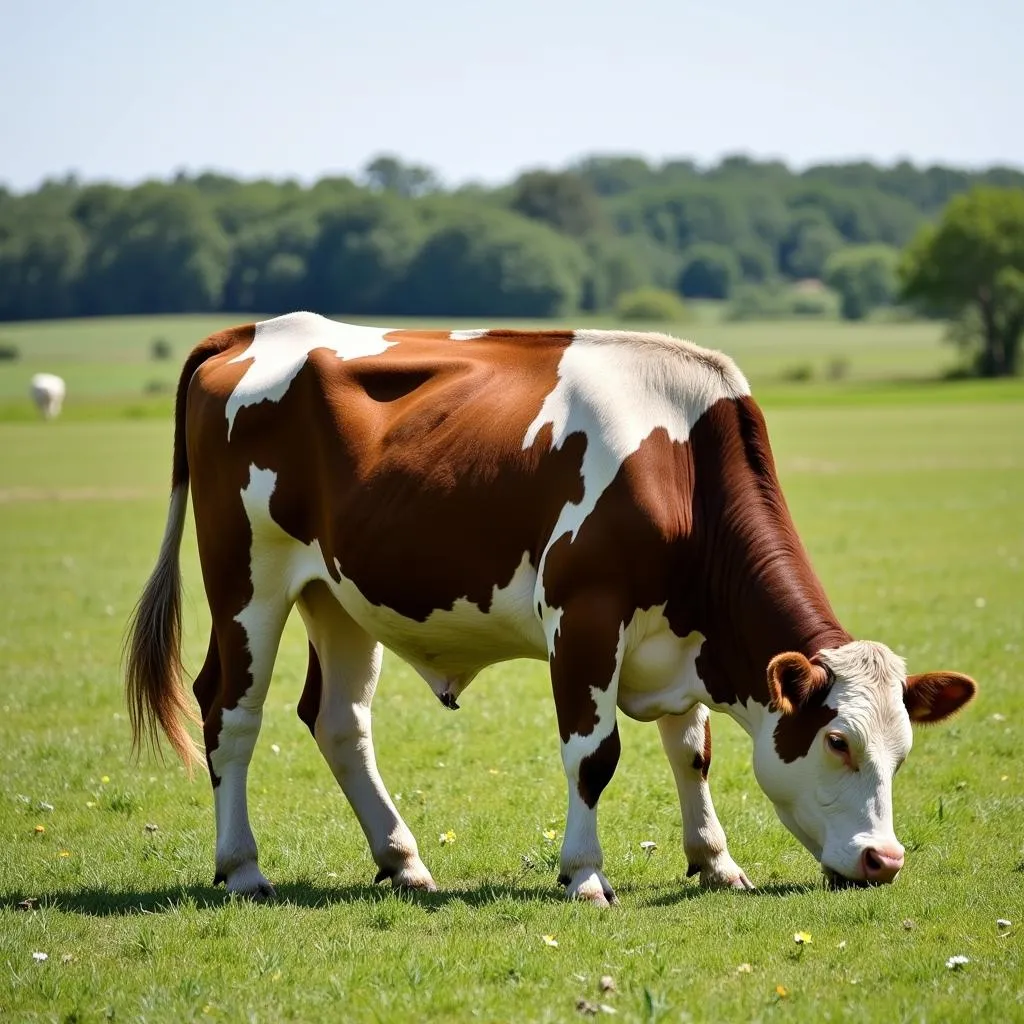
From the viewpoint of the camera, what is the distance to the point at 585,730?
7.32 meters

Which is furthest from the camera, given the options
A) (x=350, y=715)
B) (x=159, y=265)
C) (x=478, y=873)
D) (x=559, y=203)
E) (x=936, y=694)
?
(x=559, y=203)

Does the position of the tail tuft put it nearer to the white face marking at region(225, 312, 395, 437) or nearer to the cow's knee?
the white face marking at region(225, 312, 395, 437)

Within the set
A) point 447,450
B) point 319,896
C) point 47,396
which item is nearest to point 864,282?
point 47,396

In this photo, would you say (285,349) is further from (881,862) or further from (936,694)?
(881,862)

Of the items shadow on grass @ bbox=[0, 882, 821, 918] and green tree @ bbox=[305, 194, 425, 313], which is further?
green tree @ bbox=[305, 194, 425, 313]

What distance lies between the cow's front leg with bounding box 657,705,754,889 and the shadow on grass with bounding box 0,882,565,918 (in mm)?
759

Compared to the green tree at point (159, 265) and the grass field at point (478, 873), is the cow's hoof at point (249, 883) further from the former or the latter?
the green tree at point (159, 265)

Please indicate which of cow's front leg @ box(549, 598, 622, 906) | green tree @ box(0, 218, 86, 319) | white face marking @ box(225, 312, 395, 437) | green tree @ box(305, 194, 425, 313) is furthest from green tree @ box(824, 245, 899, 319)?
cow's front leg @ box(549, 598, 622, 906)

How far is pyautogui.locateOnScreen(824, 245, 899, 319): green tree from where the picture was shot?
6083 inches

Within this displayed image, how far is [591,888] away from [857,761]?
1362mm

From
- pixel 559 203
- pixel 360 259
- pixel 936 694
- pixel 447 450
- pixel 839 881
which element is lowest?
pixel 839 881

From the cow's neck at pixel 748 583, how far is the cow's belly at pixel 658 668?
0.25 feet

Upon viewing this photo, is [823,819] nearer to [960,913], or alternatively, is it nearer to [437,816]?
[960,913]

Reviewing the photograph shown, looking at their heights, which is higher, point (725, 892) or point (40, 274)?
point (40, 274)
